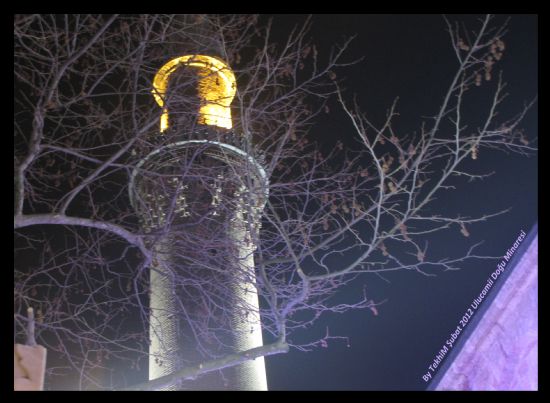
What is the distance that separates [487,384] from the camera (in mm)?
8305

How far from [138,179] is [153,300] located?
5.49 meters

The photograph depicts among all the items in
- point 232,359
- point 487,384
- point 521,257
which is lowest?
point 487,384

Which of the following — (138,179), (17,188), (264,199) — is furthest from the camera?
(138,179)

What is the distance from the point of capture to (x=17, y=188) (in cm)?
805

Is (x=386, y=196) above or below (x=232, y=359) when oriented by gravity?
above
